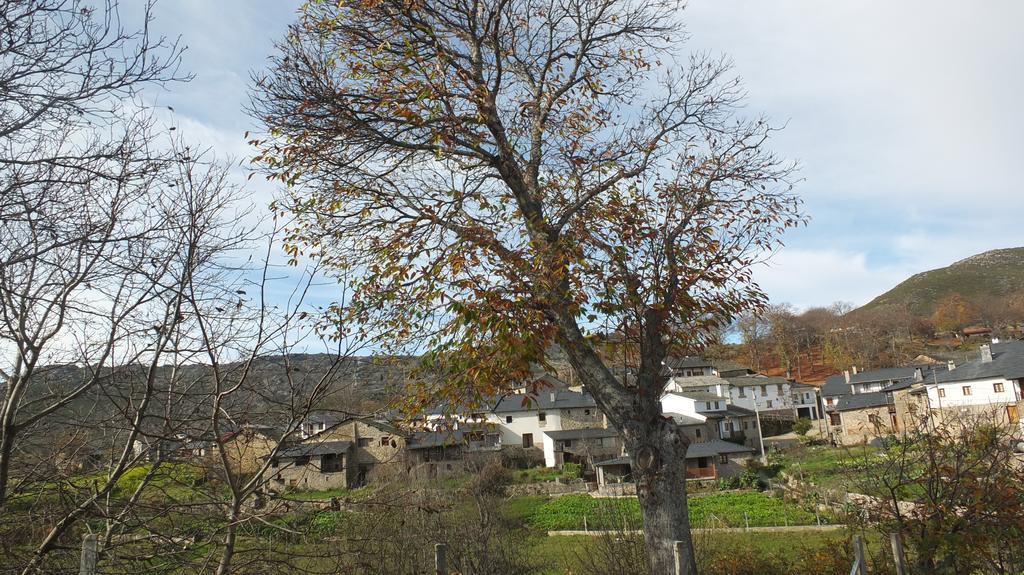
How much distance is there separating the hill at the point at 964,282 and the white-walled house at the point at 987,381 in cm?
7735

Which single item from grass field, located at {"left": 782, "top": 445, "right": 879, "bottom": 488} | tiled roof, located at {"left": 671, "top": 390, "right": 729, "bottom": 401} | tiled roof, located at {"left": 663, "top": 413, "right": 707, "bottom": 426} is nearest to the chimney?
grass field, located at {"left": 782, "top": 445, "right": 879, "bottom": 488}

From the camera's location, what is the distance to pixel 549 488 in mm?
36375

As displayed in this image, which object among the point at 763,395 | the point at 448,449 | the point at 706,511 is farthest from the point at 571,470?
the point at 763,395

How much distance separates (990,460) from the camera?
8531mm

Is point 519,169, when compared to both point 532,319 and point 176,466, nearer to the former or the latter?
point 532,319

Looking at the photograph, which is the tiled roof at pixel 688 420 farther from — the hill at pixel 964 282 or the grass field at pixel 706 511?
the hill at pixel 964 282

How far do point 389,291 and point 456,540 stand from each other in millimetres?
7254

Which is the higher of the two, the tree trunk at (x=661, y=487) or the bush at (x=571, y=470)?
the tree trunk at (x=661, y=487)

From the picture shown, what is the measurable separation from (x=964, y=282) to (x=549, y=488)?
132 m

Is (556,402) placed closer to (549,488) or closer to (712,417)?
(549,488)

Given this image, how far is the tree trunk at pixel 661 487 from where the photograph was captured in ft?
21.1

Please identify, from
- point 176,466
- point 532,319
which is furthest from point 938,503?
point 176,466

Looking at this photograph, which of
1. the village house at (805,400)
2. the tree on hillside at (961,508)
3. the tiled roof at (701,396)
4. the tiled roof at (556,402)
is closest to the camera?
the tree on hillside at (961,508)

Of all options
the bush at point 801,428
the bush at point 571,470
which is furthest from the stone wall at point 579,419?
the bush at point 801,428
